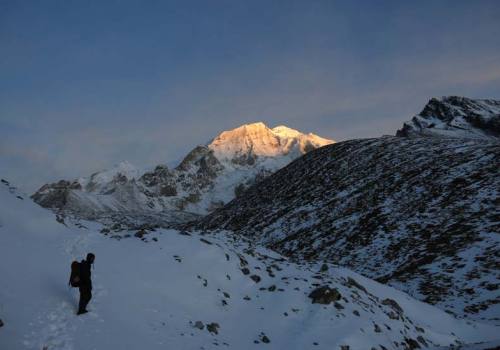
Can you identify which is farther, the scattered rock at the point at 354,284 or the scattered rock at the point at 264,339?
the scattered rock at the point at 354,284

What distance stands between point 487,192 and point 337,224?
15.0 m

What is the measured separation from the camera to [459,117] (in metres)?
140

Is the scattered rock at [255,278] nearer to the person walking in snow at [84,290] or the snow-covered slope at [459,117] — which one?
the person walking in snow at [84,290]

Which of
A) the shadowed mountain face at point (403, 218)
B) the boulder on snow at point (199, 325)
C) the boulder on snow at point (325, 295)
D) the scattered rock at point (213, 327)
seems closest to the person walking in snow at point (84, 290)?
the boulder on snow at point (199, 325)

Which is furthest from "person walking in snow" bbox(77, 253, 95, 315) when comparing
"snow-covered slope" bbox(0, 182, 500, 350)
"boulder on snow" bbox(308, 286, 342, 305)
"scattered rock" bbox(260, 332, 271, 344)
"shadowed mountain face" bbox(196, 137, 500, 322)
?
"shadowed mountain face" bbox(196, 137, 500, 322)

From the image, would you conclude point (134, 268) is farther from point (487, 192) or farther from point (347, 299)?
point (487, 192)

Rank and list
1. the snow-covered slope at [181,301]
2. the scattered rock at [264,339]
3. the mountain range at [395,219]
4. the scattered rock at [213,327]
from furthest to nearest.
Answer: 1. the mountain range at [395,219]
2. the scattered rock at [264,339]
3. the scattered rock at [213,327]
4. the snow-covered slope at [181,301]

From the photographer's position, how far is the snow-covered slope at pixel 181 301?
1243 centimetres

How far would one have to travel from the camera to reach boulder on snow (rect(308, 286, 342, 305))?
18.5 m

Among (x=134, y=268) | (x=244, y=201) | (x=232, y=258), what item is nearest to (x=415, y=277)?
(x=232, y=258)

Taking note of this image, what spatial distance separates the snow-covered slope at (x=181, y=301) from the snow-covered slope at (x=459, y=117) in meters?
112

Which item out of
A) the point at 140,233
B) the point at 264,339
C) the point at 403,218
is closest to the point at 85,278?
the point at 264,339

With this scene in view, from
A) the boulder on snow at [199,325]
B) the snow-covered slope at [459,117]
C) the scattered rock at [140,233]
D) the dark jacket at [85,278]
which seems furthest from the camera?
the snow-covered slope at [459,117]

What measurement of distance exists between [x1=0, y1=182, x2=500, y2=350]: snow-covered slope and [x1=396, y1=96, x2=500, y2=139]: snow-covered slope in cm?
11210
